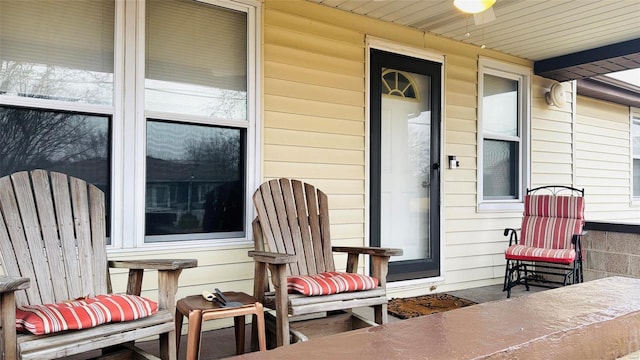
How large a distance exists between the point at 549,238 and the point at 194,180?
333 centimetres

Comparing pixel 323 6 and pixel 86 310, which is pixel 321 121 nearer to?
pixel 323 6

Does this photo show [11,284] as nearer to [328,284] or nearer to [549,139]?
[328,284]

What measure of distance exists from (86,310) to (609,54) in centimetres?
509

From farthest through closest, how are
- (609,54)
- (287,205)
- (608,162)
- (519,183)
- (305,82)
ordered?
(608,162) → (519,183) → (609,54) → (305,82) → (287,205)

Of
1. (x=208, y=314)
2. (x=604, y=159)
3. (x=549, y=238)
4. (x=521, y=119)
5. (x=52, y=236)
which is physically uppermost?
(x=521, y=119)

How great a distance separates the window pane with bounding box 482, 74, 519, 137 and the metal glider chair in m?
0.85

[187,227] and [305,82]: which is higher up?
[305,82]

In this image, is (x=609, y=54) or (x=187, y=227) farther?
(x=609, y=54)

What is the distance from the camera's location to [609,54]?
4746 mm

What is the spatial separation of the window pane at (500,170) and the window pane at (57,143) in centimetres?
367

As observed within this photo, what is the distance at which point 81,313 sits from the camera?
186 centimetres

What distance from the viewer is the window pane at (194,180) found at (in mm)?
3078

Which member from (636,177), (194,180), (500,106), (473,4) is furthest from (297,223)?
(636,177)

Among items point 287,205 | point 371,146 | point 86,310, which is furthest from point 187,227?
point 371,146
